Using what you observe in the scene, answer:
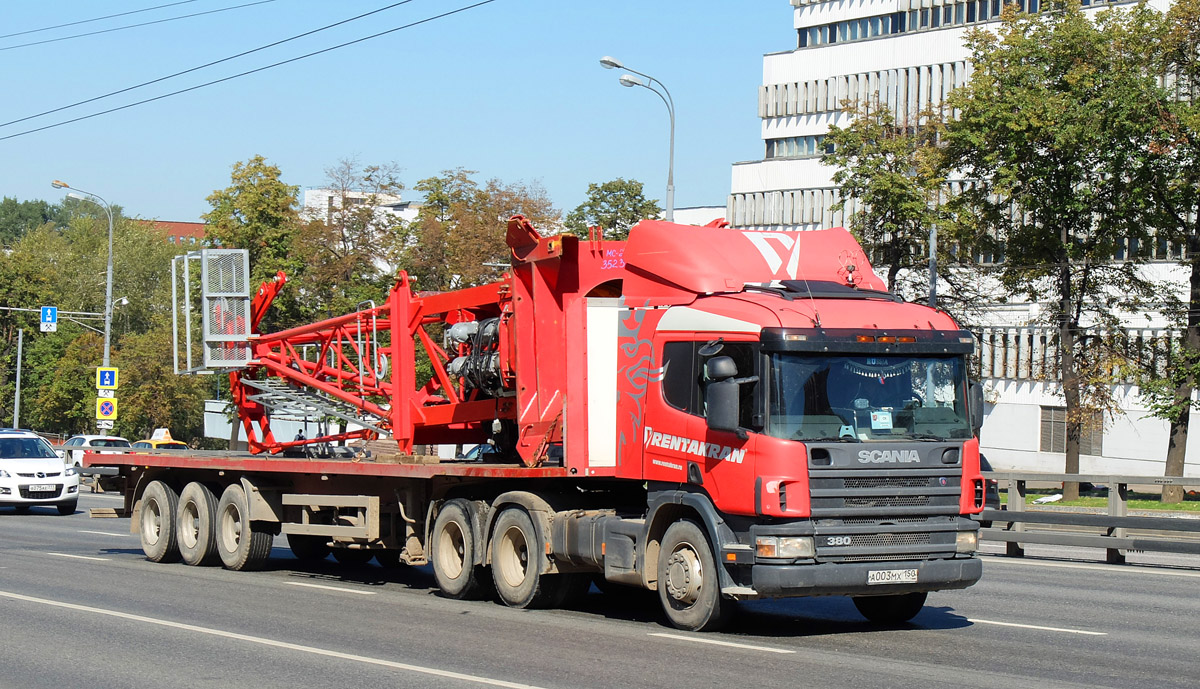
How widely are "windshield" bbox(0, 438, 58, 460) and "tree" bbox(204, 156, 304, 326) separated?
65.7ft

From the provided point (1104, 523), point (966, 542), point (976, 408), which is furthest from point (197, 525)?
point (1104, 523)

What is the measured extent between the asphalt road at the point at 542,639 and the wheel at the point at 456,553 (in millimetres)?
335

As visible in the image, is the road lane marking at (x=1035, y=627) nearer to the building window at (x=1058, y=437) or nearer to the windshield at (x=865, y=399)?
the windshield at (x=865, y=399)

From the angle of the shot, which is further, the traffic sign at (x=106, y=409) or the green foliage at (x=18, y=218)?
the green foliage at (x=18, y=218)

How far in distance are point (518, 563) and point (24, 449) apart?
19742 mm

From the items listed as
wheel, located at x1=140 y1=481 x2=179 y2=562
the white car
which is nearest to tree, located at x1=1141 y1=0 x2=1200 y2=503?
the white car

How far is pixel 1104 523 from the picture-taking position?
19953 mm

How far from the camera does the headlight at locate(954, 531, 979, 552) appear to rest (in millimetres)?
11523

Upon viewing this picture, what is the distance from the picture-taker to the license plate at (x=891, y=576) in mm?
11133

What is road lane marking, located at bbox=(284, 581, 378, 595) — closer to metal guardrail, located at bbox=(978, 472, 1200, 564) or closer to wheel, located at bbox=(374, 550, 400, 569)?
wheel, located at bbox=(374, 550, 400, 569)

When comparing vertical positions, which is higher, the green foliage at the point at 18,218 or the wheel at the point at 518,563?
the green foliage at the point at 18,218

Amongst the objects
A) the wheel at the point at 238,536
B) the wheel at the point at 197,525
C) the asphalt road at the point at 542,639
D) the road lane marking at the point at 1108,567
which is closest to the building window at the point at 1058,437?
the road lane marking at the point at 1108,567

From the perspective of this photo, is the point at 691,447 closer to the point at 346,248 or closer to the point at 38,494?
the point at 38,494

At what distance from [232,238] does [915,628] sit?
143 ft
